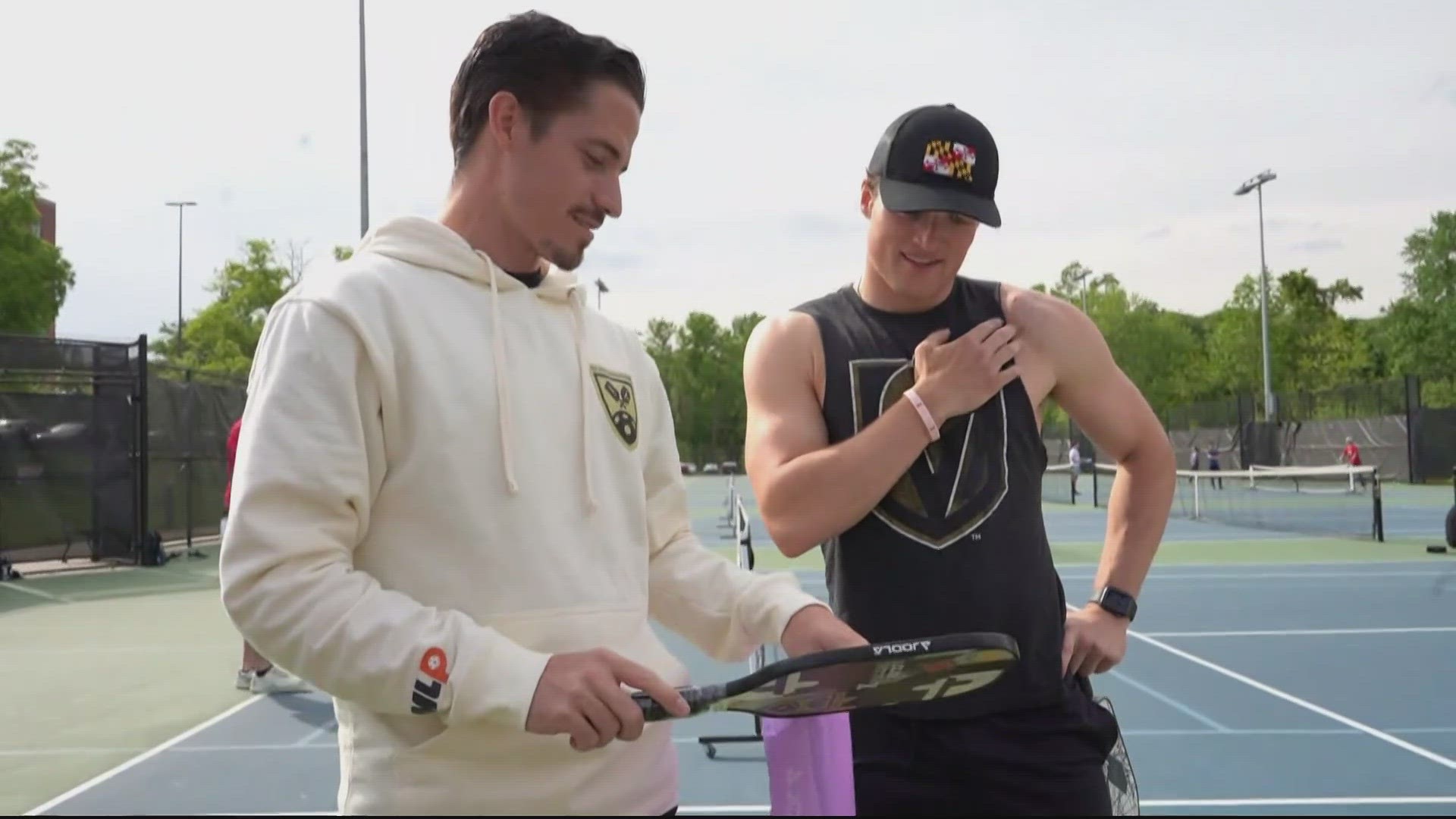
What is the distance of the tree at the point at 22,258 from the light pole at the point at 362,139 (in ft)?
69.6

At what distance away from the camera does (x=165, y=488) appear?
1769 cm

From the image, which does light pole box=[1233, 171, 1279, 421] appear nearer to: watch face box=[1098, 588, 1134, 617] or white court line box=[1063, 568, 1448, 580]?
white court line box=[1063, 568, 1448, 580]

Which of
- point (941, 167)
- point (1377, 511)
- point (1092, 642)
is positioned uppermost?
point (941, 167)

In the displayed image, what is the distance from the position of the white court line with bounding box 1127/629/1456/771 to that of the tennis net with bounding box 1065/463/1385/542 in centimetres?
583

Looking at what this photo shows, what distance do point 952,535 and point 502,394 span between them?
0.99 meters

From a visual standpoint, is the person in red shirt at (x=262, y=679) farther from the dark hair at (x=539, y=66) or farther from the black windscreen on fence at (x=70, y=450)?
the black windscreen on fence at (x=70, y=450)

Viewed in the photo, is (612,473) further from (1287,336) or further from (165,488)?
(1287,336)

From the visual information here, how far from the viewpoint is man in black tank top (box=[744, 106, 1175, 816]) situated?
2.35 m

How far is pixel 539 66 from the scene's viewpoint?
182 centimetres

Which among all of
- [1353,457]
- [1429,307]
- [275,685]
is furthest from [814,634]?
[1429,307]

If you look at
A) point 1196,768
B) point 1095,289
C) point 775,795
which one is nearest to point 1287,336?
point 1095,289

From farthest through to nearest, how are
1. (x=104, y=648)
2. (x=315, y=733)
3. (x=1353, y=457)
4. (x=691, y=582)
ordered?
1. (x=1353, y=457)
2. (x=104, y=648)
3. (x=315, y=733)
4. (x=691, y=582)

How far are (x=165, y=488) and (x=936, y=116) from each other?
17174mm

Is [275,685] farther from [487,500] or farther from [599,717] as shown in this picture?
[599,717]
